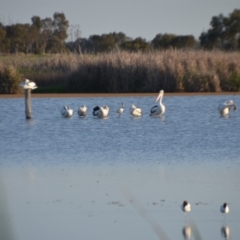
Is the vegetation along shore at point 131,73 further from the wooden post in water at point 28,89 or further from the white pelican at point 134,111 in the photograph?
the wooden post in water at point 28,89

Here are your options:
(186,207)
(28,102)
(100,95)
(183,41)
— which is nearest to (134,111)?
(28,102)

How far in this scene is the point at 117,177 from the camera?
977 centimetres

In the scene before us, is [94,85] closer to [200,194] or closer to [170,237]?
[200,194]

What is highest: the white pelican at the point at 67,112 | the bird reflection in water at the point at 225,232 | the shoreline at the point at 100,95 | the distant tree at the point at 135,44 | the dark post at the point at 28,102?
the distant tree at the point at 135,44

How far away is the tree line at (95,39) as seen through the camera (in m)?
44.5

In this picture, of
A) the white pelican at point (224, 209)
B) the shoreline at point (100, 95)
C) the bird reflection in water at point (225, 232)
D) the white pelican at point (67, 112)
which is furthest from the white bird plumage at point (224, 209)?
the shoreline at point (100, 95)

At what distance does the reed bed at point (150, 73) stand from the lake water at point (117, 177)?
7.88 meters

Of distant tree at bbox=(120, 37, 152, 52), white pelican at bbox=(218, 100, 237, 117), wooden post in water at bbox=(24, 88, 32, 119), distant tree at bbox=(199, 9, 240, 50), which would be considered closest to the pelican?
wooden post in water at bbox=(24, 88, 32, 119)

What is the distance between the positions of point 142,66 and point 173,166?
15499 mm

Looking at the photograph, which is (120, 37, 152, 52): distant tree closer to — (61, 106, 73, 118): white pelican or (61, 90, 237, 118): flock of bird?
(61, 90, 237, 118): flock of bird

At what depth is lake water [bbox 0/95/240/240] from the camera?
7.24 m

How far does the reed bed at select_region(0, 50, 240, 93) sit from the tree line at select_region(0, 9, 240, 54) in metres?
14.9

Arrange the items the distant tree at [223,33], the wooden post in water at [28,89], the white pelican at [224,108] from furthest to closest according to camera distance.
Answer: the distant tree at [223,33], the white pelican at [224,108], the wooden post in water at [28,89]

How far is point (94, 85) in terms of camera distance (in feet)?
87.9
